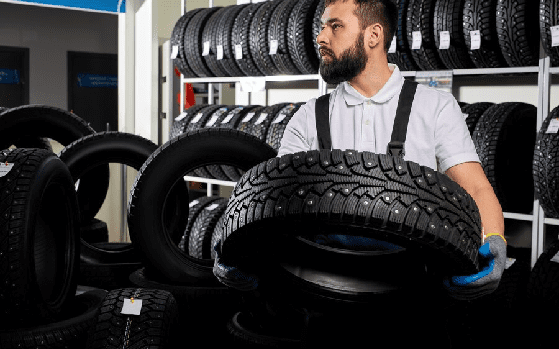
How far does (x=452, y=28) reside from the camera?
3.81 metres

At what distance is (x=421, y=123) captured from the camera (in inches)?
73.6

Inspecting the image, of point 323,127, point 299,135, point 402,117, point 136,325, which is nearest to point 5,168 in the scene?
point 136,325

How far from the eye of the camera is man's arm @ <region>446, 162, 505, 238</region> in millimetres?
1678

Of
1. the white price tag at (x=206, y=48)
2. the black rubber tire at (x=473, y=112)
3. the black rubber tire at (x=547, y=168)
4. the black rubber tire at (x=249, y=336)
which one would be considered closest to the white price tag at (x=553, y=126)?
the black rubber tire at (x=547, y=168)

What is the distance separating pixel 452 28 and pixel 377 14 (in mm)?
2072

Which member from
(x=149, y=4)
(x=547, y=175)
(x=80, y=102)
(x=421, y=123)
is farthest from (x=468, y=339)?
(x=80, y=102)

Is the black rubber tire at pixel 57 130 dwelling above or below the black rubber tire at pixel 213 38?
below

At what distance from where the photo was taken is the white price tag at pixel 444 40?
12.6 feet

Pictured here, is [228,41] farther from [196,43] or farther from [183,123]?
[183,123]

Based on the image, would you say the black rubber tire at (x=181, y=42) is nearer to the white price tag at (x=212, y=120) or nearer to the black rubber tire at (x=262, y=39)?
the white price tag at (x=212, y=120)

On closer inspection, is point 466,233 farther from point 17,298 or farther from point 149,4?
point 149,4

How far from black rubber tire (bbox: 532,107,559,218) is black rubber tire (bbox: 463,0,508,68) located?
1.88 ft

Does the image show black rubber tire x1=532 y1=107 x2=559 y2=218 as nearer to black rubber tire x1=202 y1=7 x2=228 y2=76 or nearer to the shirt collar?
the shirt collar

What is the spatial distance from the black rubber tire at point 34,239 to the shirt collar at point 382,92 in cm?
143
